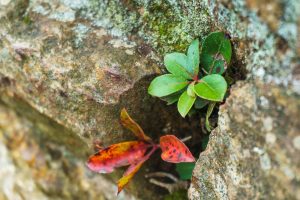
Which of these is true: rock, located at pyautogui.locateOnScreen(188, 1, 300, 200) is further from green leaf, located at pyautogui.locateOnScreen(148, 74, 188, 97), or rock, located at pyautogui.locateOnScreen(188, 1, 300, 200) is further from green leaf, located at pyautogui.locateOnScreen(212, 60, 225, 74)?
green leaf, located at pyautogui.locateOnScreen(148, 74, 188, 97)

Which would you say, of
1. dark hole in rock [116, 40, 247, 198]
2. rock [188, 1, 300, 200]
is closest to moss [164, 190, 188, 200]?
dark hole in rock [116, 40, 247, 198]

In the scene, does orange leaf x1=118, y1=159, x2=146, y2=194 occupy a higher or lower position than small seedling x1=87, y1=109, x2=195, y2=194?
lower

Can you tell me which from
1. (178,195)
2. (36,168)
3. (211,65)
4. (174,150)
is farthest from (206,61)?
(36,168)

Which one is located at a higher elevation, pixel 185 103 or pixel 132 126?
pixel 185 103

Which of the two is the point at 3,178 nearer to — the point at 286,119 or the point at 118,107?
the point at 118,107

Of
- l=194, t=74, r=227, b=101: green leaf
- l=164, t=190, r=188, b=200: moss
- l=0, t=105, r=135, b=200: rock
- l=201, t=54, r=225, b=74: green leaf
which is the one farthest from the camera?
l=0, t=105, r=135, b=200: rock

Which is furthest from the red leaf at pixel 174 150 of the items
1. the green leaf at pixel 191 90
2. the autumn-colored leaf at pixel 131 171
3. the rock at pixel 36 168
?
the rock at pixel 36 168

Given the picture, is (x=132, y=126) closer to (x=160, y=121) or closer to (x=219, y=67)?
(x=160, y=121)
